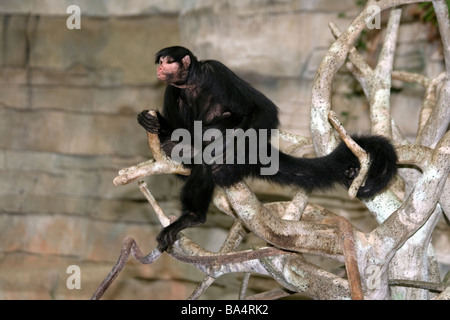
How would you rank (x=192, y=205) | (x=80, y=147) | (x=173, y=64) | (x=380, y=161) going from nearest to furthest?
(x=380, y=161)
(x=173, y=64)
(x=192, y=205)
(x=80, y=147)

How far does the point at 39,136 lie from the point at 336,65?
12.8ft

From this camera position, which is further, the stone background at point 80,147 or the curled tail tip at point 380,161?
the stone background at point 80,147

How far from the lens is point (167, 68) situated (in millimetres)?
3244

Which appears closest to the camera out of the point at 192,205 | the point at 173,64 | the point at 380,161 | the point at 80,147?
the point at 380,161

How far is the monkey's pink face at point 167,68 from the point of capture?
324 centimetres

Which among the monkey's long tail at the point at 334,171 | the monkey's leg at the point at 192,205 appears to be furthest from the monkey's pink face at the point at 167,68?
the monkey's long tail at the point at 334,171

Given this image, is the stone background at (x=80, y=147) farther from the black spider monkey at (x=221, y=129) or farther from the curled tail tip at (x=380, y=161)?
the curled tail tip at (x=380, y=161)

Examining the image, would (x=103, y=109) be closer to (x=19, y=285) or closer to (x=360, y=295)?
(x=19, y=285)

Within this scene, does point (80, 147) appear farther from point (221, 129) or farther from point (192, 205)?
point (221, 129)

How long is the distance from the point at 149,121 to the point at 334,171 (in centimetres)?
96

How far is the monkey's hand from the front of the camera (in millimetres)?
3084

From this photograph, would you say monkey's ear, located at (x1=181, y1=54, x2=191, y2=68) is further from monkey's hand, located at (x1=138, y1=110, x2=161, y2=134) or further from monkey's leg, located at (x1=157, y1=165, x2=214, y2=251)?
monkey's leg, located at (x1=157, y1=165, x2=214, y2=251)

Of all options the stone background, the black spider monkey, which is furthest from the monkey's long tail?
the stone background

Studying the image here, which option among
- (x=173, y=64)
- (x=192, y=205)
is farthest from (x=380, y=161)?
(x=173, y=64)
